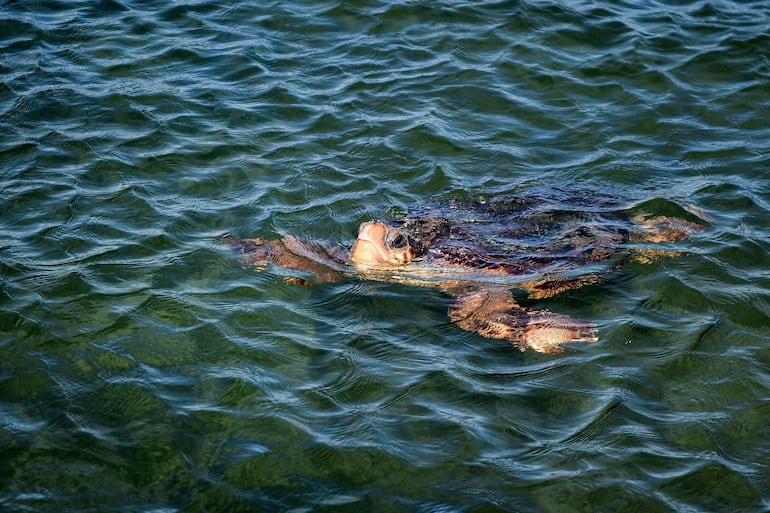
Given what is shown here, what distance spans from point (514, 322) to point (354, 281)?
5.36 ft

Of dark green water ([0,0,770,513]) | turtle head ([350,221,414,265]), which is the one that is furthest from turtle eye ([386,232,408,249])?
dark green water ([0,0,770,513])

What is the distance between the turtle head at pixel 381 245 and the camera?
24.9 feet

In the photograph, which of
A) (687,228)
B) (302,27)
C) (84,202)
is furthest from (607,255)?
(302,27)

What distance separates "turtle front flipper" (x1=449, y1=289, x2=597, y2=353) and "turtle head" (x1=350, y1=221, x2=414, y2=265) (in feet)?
2.26

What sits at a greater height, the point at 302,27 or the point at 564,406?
the point at 302,27

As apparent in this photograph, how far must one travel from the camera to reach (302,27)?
12.7 metres

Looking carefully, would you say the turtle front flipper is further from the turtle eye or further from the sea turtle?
the turtle eye

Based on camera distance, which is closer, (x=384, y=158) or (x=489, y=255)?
(x=489, y=255)

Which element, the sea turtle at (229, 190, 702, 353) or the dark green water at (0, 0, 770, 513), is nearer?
the dark green water at (0, 0, 770, 513)

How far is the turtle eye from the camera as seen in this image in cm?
761

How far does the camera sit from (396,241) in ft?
25.0

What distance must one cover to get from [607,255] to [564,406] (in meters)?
2.29

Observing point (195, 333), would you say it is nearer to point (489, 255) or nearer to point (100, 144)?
point (489, 255)

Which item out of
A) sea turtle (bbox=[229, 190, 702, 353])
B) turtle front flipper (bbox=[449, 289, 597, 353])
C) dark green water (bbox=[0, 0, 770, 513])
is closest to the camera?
dark green water (bbox=[0, 0, 770, 513])
